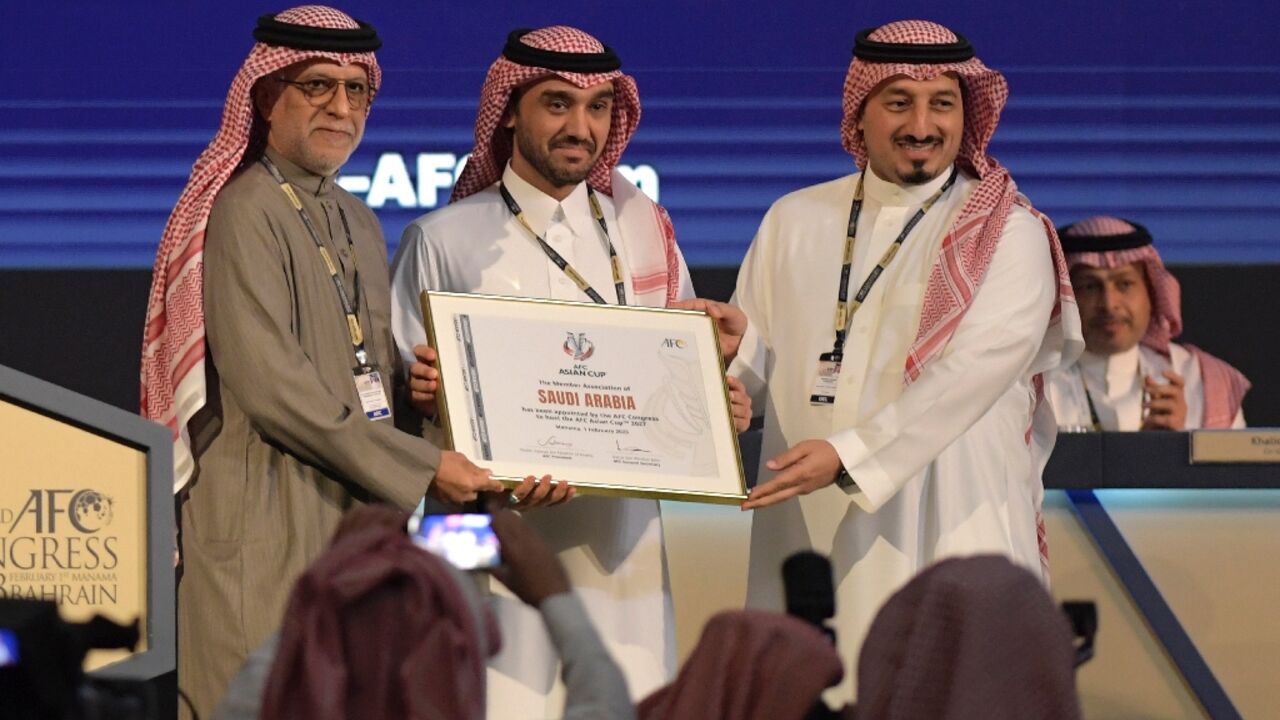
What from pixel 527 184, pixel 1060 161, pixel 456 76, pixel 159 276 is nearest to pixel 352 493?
pixel 159 276

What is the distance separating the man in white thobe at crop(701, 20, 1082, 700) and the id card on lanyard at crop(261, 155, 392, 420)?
2.40 ft

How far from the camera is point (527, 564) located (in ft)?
7.15

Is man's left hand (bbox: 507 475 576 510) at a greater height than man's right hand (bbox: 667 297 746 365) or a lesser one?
lesser

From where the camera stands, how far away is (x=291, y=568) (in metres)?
3.57

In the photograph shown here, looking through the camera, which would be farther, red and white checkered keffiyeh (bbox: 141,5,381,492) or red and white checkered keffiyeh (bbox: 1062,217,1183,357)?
red and white checkered keffiyeh (bbox: 1062,217,1183,357)

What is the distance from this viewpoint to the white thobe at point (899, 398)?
4.00 meters

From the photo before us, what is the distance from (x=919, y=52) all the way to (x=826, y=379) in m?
0.69

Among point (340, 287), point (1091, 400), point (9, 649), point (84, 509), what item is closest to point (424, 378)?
point (340, 287)

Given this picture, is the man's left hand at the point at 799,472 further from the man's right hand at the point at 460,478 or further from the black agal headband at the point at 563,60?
the black agal headband at the point at 563,60

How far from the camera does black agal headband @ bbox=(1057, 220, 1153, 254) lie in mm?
6445

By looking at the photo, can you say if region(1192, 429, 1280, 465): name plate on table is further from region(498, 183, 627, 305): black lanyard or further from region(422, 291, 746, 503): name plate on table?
region(498, 183, 627, 305): black lanyard

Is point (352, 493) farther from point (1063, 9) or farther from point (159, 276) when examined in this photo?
point (1063, 9)

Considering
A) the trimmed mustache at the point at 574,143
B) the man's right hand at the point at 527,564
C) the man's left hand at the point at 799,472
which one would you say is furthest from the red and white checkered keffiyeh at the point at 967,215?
the man's right hand at the point at 527,564
